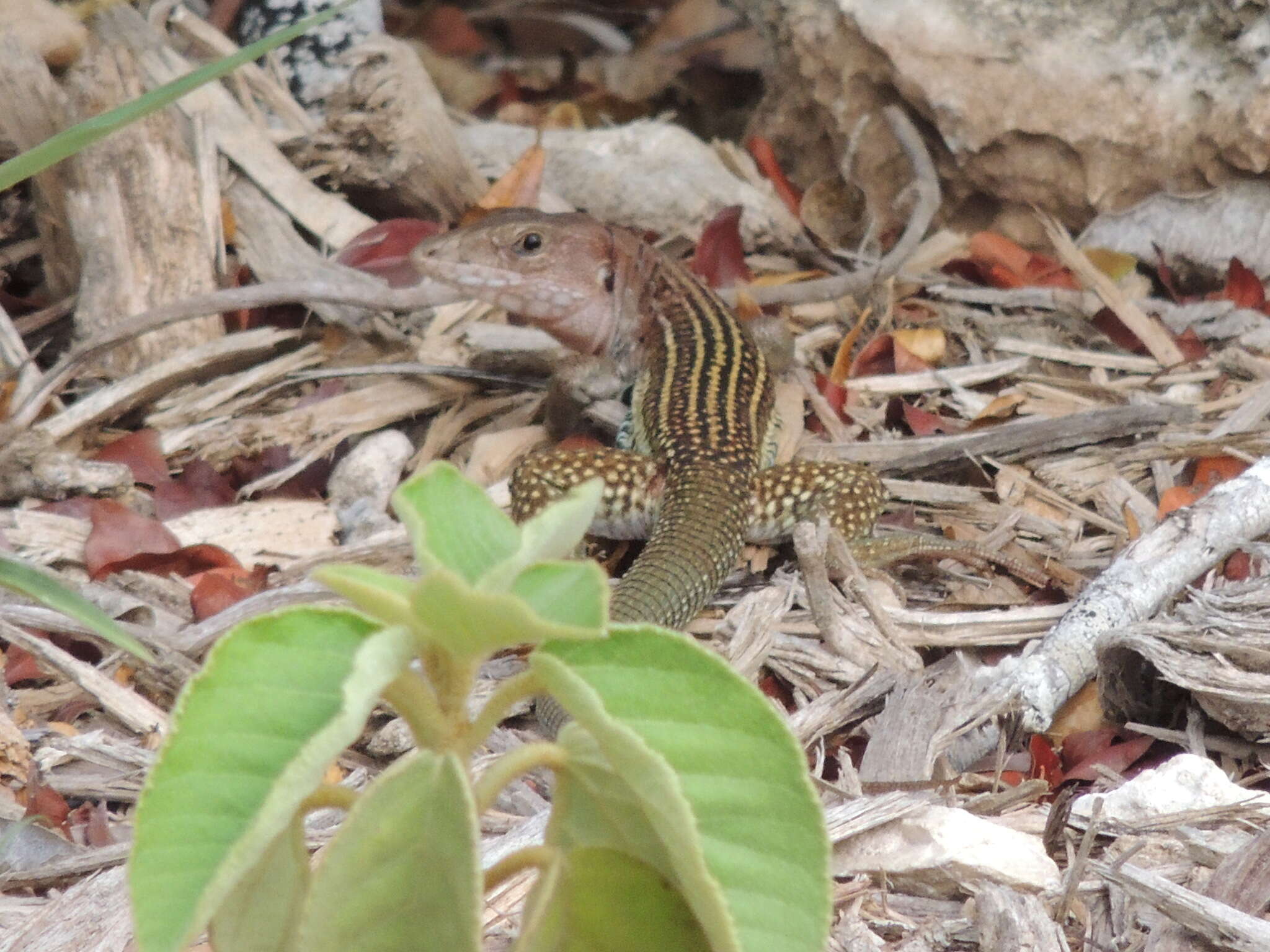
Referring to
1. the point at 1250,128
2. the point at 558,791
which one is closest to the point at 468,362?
the point at 1250,128

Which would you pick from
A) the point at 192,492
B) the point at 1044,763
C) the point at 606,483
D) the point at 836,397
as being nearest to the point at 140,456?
the point at 192,492

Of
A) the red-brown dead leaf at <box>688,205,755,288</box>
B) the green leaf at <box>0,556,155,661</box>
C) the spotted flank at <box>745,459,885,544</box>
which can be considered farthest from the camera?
the red-brown dead leaf at <box>688,205,755,288</box>

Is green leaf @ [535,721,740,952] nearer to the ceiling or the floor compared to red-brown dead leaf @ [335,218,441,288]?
nearer to the ceiling

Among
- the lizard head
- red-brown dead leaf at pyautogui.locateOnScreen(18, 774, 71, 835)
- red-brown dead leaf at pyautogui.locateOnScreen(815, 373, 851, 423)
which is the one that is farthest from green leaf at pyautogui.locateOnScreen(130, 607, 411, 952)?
red-brown dead leaf at pyautogui.locateOnScreen(815, 373, 851, 423)

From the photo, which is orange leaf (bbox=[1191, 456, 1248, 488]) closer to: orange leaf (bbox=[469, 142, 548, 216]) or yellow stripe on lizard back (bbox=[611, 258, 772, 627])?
yellow stripe on lizard back (bbox=[611, 258, 772, 627])

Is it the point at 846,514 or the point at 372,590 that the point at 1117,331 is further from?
the point at 372,590

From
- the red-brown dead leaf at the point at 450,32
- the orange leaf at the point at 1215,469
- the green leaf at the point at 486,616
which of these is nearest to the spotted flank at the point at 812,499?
the orange leaf at the point at 1215,469

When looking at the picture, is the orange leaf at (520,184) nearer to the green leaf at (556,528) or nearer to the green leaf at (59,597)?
the green leaf at (59,597)
